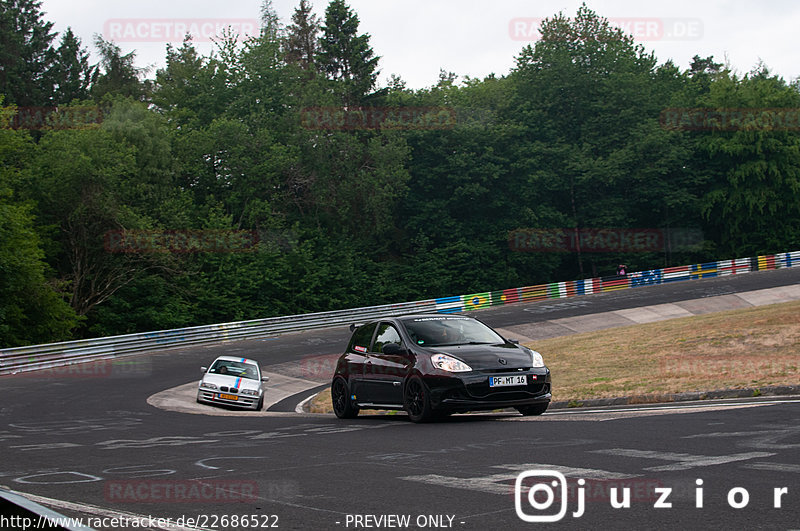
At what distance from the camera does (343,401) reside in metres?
14.1

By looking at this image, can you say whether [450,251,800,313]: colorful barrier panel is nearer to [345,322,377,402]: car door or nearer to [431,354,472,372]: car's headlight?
[345,322,377,402]: car door

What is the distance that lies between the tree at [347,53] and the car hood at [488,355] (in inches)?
2425

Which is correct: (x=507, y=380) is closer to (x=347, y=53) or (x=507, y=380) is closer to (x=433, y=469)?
(x=433, y=469)

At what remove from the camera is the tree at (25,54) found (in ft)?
228

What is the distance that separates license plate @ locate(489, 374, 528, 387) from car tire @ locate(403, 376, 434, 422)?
2.85ft

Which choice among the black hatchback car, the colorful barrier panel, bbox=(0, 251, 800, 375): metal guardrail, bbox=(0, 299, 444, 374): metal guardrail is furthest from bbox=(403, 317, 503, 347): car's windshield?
the colorful barrier panel

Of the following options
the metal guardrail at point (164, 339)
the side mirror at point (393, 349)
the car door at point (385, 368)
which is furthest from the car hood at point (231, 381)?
the metal guardrail at point (164, 339)

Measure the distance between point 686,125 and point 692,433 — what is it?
70926 millimetres

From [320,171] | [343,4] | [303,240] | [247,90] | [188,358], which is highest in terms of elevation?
[343,4]

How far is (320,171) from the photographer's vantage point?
66.1 meters

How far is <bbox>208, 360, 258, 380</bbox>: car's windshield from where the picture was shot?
2275cm

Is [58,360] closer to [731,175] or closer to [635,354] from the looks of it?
[635,354]

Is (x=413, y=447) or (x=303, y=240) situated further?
(x=303, y=240)

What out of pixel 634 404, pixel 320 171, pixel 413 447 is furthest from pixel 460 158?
pixel 413 447
